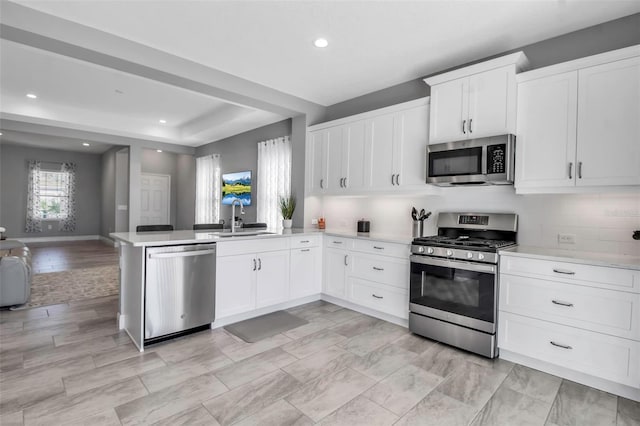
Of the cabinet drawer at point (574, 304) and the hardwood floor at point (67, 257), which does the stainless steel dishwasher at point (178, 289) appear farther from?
the hardwood floor at point (67, 257)

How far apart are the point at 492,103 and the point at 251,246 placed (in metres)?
2.72

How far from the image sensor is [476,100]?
305 centimetres

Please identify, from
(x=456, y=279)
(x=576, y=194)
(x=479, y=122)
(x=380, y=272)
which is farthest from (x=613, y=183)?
(x=380, y=272)

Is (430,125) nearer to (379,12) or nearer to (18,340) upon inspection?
(379,12)

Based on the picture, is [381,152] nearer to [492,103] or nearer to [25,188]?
[492,103]

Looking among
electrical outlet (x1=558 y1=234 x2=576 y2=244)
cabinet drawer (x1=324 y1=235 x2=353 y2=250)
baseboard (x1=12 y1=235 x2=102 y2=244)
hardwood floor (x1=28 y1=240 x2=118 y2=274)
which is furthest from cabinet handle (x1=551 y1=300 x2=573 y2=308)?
baseboard (x1=12 y1=235 x2=102 y2=244)

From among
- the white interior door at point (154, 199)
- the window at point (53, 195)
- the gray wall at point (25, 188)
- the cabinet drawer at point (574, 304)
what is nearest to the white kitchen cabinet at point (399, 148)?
the cabinet drawer at point (574, 304)

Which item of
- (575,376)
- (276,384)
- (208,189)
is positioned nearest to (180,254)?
(276,384)

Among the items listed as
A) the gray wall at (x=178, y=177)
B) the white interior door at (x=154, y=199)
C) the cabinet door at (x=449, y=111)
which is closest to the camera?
the cabinet door at (x=449, y=111)

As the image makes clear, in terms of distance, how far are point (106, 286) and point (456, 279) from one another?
4660 mm

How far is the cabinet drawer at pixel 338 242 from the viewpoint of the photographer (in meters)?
3.94

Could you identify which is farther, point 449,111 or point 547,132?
point 449,111

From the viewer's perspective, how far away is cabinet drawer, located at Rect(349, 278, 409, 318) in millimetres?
3430

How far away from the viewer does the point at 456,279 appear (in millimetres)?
2924
